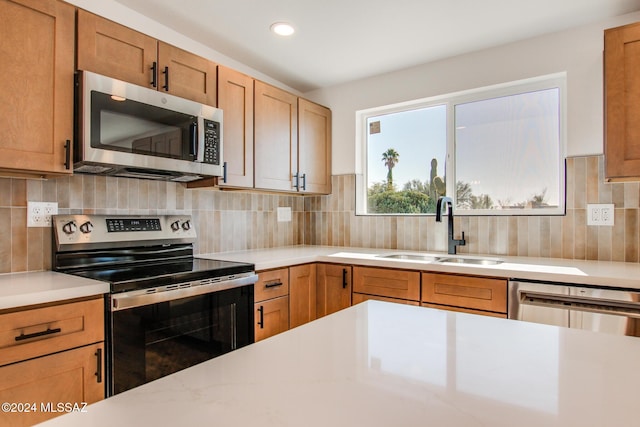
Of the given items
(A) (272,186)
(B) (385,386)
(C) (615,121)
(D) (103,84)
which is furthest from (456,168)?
(B) (385,386)

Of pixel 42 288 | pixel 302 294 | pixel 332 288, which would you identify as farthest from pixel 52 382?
pixel 332 288

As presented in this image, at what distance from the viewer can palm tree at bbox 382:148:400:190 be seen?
10.5 feet

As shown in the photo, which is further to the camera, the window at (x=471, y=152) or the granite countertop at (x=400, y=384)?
the window at (x=471, y=152)

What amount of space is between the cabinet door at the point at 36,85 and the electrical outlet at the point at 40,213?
25 cm

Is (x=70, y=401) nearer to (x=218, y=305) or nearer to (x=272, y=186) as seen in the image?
(x=218, y=305)

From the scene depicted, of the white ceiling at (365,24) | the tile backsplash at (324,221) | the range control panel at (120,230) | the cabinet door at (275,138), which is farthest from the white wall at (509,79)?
the range control panel at (120,230)

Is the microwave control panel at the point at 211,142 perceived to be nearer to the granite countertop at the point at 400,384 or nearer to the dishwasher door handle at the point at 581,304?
the granite countertop at the point at 400,384

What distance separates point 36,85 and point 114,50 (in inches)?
16.2

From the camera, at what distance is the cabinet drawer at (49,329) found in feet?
4.15

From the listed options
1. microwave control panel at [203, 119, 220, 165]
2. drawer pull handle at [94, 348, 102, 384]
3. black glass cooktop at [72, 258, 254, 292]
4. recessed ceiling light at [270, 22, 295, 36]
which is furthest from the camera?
recessed ceiling light at [270, 22, 295, 36]

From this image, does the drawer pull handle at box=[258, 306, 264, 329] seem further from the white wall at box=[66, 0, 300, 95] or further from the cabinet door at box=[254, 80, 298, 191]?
the white wall at box=[66, 0, 300, 95]

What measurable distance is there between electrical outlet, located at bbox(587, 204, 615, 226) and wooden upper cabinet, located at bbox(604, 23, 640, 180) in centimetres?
33

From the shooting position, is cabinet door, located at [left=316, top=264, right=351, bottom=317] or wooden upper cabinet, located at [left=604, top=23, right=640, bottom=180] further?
cabinet door, located at [left=316, top=264, right=351, bottom=317]

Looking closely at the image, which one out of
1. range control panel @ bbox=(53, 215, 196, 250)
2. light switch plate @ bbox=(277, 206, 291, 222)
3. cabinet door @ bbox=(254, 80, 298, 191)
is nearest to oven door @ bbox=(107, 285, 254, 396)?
range control panel @ bbox=(53, 215, 196, 250)
